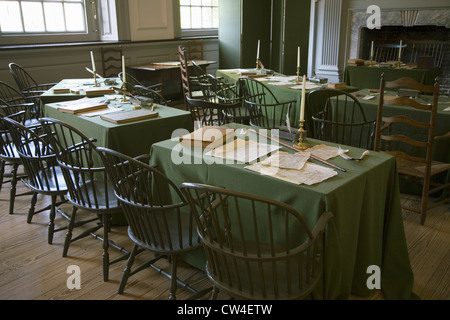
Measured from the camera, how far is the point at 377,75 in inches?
201

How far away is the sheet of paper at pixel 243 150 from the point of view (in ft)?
6.63

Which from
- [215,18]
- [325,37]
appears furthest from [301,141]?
[215,18]

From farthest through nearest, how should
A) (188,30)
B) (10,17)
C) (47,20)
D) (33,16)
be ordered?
(188,30) → (47,20) → (33,16) → (10,17)

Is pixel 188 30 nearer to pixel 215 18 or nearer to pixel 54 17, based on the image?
pixel 215 18

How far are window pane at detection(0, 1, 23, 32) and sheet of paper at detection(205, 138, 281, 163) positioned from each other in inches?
154

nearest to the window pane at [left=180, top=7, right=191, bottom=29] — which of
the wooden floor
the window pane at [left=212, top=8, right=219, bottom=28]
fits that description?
the window pane at [left=212, top=8, right=219, bottom=28]

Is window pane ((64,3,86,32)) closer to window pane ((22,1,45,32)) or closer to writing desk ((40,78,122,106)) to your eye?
window pane ((22,1,45,32))

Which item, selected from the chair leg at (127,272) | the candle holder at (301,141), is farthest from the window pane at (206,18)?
the chair leg at (127,272)

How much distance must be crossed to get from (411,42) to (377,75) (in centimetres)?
200

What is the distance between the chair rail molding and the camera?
6805mm

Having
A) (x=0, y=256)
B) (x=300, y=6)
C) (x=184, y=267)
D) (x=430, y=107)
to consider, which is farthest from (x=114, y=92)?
(x=300, y=6)

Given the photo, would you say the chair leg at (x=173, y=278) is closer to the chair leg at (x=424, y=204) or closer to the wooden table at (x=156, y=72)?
the chair leg at (x=424, y=204)

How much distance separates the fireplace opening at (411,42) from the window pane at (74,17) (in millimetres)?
4247

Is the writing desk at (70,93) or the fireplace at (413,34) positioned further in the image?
the fireplace at (413,34)
